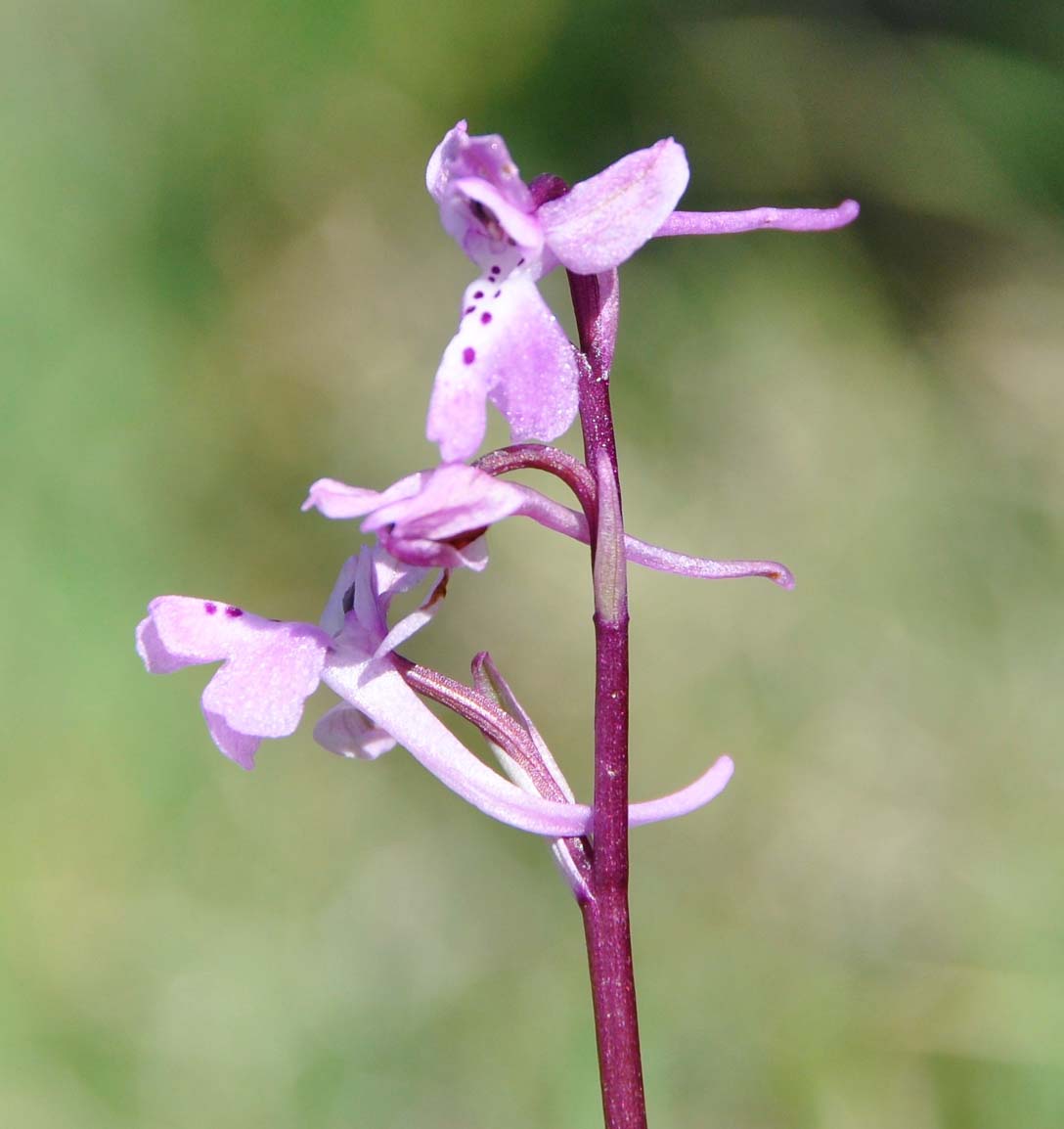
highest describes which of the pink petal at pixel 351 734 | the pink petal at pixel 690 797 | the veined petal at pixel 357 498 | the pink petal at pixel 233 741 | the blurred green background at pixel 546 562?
the veined petal at pixel 357 498

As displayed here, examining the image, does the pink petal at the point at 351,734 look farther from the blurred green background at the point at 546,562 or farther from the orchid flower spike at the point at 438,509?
the blurred green background at the point at 546,562

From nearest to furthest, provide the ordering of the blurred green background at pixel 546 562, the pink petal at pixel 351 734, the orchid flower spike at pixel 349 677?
1. the orchid flower spike at pixel 349 677
2. the pink petal at pixel 351 734
3. the blurred green background at pixel 546 562

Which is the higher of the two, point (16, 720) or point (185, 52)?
point (185, 52)

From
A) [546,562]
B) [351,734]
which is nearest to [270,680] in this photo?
[351,734]

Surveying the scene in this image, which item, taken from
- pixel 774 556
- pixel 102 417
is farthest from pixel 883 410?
pixel 102 417

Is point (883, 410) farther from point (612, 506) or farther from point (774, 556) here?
→ point (612, 506)

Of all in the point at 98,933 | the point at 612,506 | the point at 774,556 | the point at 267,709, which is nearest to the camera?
the point at 612,506

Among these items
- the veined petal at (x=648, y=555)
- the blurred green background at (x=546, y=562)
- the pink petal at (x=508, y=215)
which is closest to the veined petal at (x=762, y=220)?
the pink petal at (x=508, y=215)

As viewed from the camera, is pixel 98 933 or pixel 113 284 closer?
pixel 98 933
